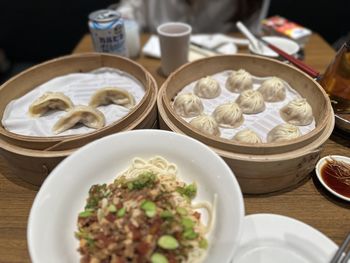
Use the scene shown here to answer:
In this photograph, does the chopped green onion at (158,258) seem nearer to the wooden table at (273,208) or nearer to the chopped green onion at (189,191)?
the chopped green onion at (189,191)

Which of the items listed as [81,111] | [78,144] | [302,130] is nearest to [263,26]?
[302,130]

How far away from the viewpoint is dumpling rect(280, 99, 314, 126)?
1.45 meters

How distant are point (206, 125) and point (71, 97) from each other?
2.73ft

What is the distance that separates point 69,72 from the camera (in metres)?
1.84

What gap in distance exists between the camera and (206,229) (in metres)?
1.02

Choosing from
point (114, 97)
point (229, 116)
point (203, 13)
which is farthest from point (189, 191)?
point (203, 13)

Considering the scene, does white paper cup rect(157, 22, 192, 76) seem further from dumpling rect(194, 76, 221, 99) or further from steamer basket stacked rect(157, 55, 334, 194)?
steamer basket stacked rect(157, 55, 334, 194)

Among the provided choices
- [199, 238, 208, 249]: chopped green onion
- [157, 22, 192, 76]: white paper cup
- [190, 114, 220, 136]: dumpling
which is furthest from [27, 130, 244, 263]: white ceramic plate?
[157, 22, 192, 76]: white paper cup

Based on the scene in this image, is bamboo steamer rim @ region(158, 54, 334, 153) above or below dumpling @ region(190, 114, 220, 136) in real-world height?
above

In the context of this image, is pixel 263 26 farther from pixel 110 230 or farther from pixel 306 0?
pixel 110 230

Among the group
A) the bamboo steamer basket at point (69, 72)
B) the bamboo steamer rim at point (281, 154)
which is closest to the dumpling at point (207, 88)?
the bamboo steamer basket at point (69, 72)

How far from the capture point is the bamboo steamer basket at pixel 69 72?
1230 millimetres

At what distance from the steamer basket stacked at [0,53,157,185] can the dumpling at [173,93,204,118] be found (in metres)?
0.13

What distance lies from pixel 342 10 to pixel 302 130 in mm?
2804
